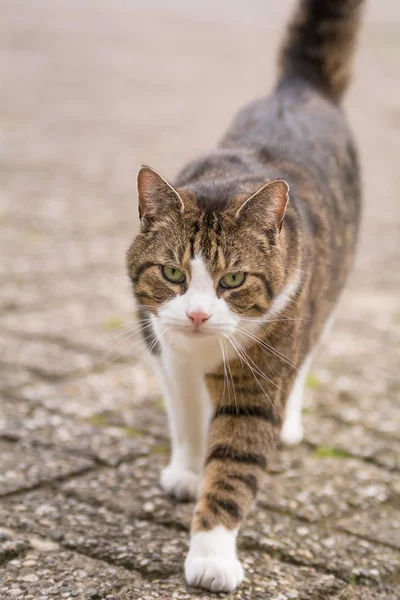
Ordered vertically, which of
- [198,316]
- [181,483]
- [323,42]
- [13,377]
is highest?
[323,42]

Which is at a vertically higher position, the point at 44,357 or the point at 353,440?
the point at 44,357

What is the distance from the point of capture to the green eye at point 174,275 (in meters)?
2.04

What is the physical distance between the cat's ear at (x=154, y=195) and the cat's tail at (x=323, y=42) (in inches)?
58.0

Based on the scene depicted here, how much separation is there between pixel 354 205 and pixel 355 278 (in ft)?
7.11

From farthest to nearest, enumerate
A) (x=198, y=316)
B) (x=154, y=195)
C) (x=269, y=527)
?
(x=269, y=527) → (x=154, y=195) → (x=198, y=316)

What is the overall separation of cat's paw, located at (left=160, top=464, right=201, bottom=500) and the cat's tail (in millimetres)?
1828

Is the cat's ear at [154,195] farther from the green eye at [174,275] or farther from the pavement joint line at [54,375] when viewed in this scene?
the pavement joint line at [54,375]

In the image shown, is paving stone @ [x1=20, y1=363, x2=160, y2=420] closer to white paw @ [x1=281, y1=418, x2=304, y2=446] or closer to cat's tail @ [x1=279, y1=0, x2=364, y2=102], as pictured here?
white paw @ [x1=281, y1=418, x2=304, y2=446]

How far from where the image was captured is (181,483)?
2506 mm

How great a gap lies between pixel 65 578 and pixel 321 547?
0.81m

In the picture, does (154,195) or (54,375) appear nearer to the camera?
(154,195)

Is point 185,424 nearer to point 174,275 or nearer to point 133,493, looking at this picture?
point 133,493

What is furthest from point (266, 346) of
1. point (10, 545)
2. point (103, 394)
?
point (103, 394)

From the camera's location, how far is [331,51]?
3.33 meters
